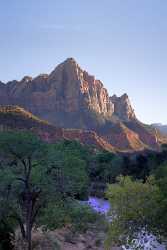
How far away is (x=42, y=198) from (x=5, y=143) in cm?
361

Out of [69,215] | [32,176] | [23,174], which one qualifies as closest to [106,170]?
[23,174]

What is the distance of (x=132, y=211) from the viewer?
1975cm

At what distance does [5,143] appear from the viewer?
66.5ft

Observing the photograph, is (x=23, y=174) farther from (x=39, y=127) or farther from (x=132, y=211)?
(x=39, y=127)

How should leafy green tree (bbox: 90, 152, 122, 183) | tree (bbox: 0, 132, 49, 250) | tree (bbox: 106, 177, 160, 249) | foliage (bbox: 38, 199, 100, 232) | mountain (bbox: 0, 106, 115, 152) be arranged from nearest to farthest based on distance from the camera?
1. tree (bbox: 106, 177, 160, 249)
2. tree (bbox: 0, 132, 49, 250)
3. foliage (bbox: 38, 199, 100, 232)
4. leafy green tree (bbox: 90, 152, 122, 183)
5. mountain (bbox: 0, 106, 115, 152)

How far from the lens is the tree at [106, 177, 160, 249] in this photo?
65.4 feet

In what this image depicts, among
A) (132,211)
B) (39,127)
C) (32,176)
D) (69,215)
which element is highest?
(39,127)

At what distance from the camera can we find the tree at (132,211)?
1994 cm

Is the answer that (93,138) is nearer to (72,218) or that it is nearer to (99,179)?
(99,179)

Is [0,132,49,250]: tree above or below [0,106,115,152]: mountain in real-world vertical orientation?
below

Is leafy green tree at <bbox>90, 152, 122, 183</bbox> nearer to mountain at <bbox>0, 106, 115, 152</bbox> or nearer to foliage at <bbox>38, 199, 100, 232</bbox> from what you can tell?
mountain at <bbox>0, 106, 115, 152</bbox>

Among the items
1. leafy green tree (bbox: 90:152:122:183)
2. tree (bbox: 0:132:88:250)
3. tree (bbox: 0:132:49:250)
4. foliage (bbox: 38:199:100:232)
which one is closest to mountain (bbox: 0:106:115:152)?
leafy green tree (bbox: 90:152:122:183)

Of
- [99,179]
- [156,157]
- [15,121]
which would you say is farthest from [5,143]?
[15,121]

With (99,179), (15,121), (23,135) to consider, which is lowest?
(99,179)
